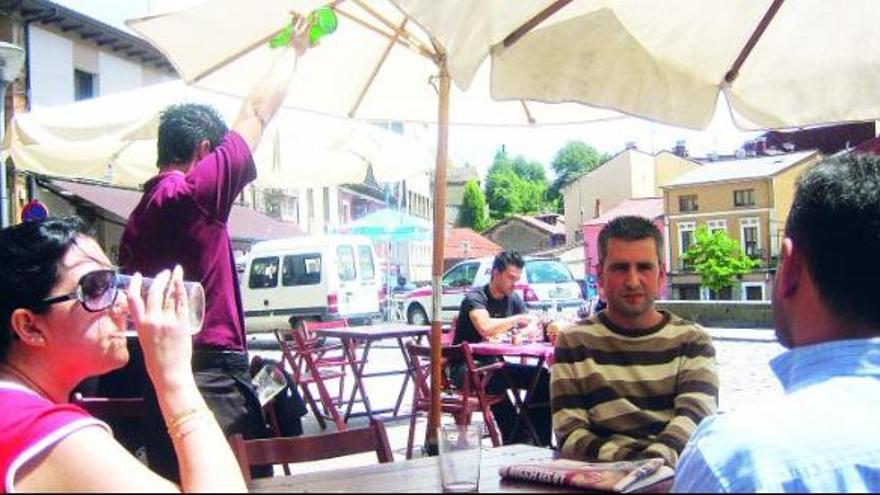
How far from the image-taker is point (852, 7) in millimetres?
3170

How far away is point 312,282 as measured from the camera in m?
19.0

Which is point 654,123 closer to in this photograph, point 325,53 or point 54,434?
point 325,53

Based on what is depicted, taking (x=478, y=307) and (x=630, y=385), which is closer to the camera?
(x=630, y=385)

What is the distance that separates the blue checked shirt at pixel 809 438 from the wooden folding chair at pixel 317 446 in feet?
4.47

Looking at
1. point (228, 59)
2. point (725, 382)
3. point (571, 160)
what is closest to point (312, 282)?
point (725, 382)

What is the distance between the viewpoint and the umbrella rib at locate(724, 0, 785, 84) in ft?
10.7

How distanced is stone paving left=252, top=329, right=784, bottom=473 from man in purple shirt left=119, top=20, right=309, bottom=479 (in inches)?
88.4

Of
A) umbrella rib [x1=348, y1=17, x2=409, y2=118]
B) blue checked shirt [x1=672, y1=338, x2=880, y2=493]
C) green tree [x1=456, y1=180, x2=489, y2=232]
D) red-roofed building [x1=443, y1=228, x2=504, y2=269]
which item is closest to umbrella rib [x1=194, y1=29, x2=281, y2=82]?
umbrella rib [x1=348, y1=17, x2=409, y2=118]

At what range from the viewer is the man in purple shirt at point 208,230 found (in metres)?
2.78

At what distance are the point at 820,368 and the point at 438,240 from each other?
315 cm

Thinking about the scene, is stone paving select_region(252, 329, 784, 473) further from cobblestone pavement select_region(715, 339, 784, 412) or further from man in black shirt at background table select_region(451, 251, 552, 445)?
man in black shirt at background table select_region(451, 251, 552, 445)

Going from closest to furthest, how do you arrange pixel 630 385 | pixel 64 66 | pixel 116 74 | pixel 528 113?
pixel 630 385
pixel 528 113
pixel 64 66
pixel 116 74

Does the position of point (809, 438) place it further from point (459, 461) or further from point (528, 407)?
point (528, 407)

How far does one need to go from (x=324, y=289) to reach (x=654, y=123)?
51.4 ft
